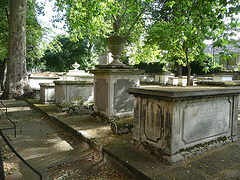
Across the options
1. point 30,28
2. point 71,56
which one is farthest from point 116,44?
point 71,56

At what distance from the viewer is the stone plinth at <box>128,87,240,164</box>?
3.09 metres

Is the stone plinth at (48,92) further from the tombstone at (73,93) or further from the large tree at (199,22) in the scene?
the large tree at (199,22)

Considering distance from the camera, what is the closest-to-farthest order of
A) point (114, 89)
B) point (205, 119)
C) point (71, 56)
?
point (205, 119) → point (114, 89) → point (71, 56)

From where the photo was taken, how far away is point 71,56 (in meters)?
31.9

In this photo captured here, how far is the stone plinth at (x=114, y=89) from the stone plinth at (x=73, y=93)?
76.2 inches

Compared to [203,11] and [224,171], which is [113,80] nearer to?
[203,11]

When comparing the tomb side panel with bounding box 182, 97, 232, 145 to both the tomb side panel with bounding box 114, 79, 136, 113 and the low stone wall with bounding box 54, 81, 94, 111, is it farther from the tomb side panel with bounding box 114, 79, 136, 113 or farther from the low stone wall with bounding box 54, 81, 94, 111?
the low stone wall with bounding box 54, 81, 94, 111

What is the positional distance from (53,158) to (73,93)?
14.9 feet

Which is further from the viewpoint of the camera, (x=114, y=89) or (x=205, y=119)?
(x=114, y=89)

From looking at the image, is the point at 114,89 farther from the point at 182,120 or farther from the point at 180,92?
the point at 180,92

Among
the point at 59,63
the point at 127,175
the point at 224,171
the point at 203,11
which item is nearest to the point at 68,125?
the point at 127,175

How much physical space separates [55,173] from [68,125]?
2503mm

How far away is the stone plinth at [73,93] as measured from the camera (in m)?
7.96

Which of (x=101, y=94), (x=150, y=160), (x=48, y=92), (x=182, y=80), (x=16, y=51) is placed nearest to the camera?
(x=150, y=160)
